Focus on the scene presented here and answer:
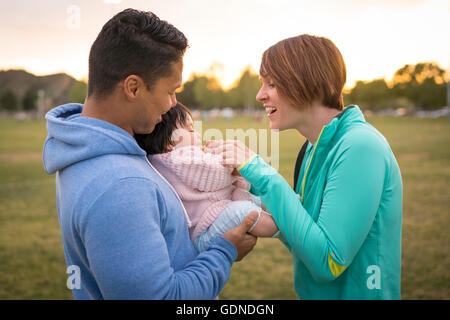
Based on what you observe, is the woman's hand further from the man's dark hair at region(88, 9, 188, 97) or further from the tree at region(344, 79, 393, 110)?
the tree at region(344, 79, 393, 110)

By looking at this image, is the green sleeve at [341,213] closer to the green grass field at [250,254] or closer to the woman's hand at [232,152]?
the woman's hand at [232,152]

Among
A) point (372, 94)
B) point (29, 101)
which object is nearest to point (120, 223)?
point (372, 94)

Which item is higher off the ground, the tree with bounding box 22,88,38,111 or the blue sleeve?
the tree with bounding box 22,88,38,111

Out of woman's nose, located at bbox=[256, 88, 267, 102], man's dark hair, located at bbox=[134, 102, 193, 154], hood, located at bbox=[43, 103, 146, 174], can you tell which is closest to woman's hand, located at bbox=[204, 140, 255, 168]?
man's dark hair, located at bbox=[134, 102, 193, 154]

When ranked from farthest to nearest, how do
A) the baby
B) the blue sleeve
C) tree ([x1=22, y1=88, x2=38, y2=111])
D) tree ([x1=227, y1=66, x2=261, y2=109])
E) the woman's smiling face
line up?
1. tree ([x1=22, y1=88, x2=38, y2=111])
2. tree ([x1=227, y1=66, x2=261, y2=109])
3. the woman's smiling face
4. the baby
5. the blue sleeve

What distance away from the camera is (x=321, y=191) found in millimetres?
1745

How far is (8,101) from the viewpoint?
285ft

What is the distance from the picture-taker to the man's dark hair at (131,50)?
1369 mm

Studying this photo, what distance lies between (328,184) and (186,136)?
0.82 m

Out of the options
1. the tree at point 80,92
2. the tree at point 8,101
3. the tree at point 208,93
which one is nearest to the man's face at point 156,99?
the tree at point 80,92

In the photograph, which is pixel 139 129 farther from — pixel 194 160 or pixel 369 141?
pixel 369 141

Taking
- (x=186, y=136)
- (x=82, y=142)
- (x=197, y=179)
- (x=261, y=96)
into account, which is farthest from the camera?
(x=261, y=96)

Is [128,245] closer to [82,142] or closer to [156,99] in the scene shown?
[82,142]

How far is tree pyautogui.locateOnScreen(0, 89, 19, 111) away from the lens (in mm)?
86588
